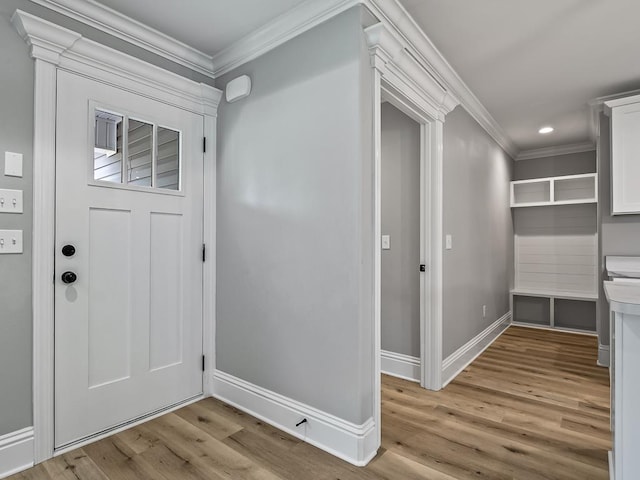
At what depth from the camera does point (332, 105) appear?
6.24ft

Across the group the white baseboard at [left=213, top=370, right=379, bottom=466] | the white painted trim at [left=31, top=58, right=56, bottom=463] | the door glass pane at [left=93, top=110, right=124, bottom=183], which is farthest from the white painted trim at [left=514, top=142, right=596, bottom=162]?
the white painted trim at [left=31, top=58, right=56, bottom=463]

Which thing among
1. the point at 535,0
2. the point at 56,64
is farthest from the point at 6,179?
the point at 535,0

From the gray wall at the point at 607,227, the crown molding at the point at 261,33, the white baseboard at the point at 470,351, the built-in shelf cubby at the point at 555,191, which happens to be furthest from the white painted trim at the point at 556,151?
the crown molding at the point at 261,33

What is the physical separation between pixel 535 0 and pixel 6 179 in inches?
112

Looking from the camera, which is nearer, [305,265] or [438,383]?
[305,265]

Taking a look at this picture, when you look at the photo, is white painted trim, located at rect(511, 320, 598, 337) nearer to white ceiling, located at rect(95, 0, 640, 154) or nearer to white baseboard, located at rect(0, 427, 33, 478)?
white ceiling, located at rect(95, 0, 640, 154)

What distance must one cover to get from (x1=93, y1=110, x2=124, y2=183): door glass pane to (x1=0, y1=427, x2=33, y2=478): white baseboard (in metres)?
1.31

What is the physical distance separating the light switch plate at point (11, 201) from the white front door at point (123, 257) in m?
0.16

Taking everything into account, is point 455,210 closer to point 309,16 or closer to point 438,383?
point 438,383

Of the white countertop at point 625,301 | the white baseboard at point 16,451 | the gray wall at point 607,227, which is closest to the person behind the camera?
the white countertop at point 625,301

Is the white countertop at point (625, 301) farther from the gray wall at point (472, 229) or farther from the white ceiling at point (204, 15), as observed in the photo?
the white ceiling at point (204, 15)

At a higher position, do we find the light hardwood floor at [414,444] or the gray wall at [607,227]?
the gray wall at [607,227]

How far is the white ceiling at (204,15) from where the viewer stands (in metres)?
1.95

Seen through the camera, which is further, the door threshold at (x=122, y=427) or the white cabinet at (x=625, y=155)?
the white cabinet at (x=625, y=155)
